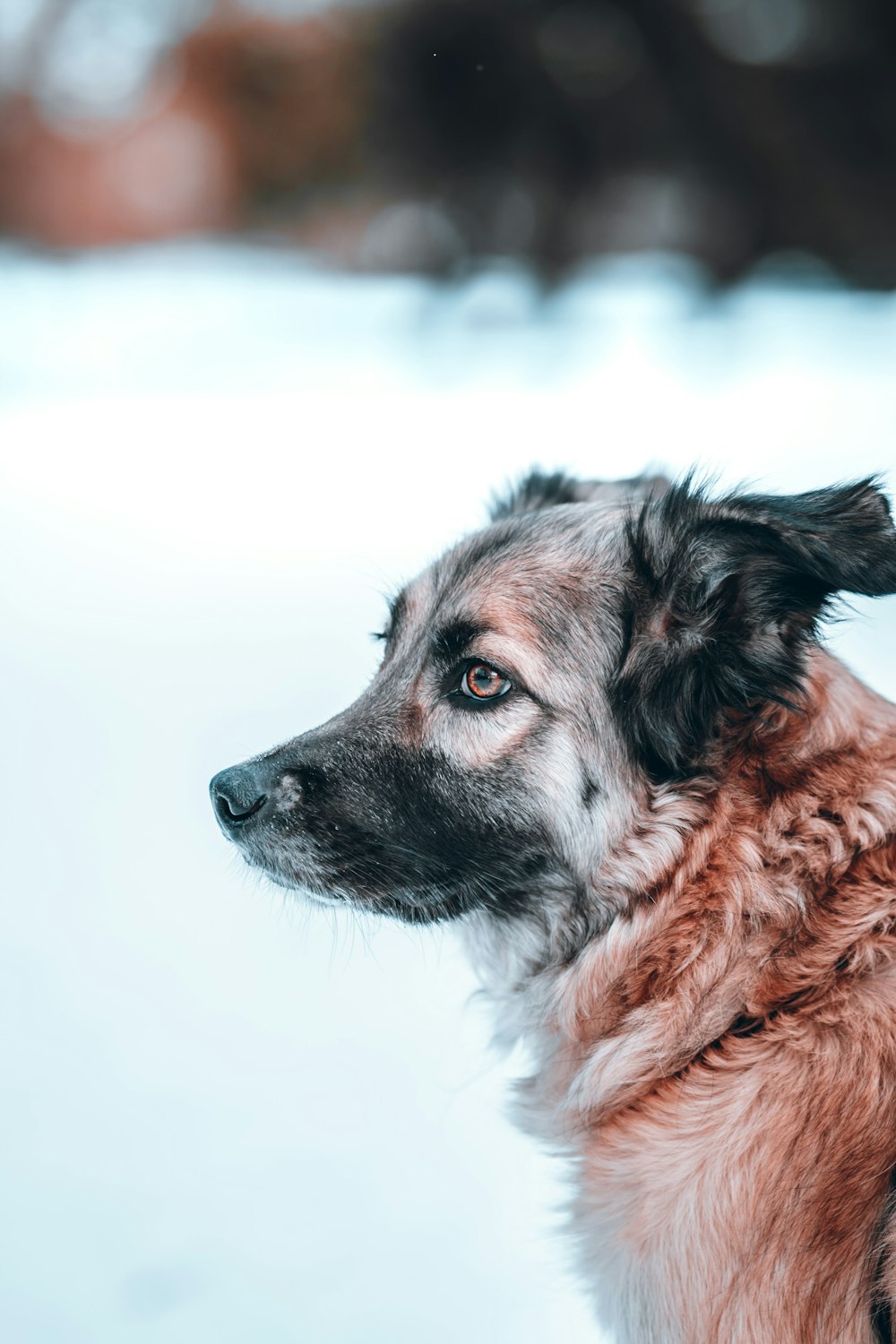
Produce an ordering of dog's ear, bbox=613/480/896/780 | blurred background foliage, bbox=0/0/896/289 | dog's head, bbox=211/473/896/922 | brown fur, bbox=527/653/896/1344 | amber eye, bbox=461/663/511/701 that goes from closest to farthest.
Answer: brown fur, bbox=527/653/896/1344 → dog's ear, bbox=613/480/896/780 → dog's head, bbox=211/473/896/922 → amber eye, bbox=461/663/511/701 → blurred background foliage, bbox=0/0/896/289

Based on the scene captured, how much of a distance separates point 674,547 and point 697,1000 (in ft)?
2.79

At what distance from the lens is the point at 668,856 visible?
2.00 m

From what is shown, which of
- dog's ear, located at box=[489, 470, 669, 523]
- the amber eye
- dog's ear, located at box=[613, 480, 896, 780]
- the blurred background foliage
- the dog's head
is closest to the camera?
dog's ear, located at box=[613, 480, 896, 780]

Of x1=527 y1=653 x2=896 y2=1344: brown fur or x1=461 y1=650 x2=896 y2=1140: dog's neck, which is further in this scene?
x1=461 y1=650 x2=896 y2=1140: dog's neck

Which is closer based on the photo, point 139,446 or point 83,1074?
point 83,1074

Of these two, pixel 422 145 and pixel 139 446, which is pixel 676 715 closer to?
pixel 139 446

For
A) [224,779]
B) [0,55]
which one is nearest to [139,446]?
[0,55]

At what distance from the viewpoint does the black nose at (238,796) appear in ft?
7.18

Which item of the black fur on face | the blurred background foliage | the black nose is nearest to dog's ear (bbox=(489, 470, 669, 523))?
the black fur on face

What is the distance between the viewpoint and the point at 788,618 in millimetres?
1895

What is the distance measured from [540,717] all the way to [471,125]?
8.13 meters

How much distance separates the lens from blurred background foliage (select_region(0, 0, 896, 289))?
25.6 feet

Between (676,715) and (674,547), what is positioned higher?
(674,547)

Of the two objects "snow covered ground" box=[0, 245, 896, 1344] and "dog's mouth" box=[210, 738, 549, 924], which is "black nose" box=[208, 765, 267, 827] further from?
"snow covered ground" box=[0, 245, 896, 1344]
